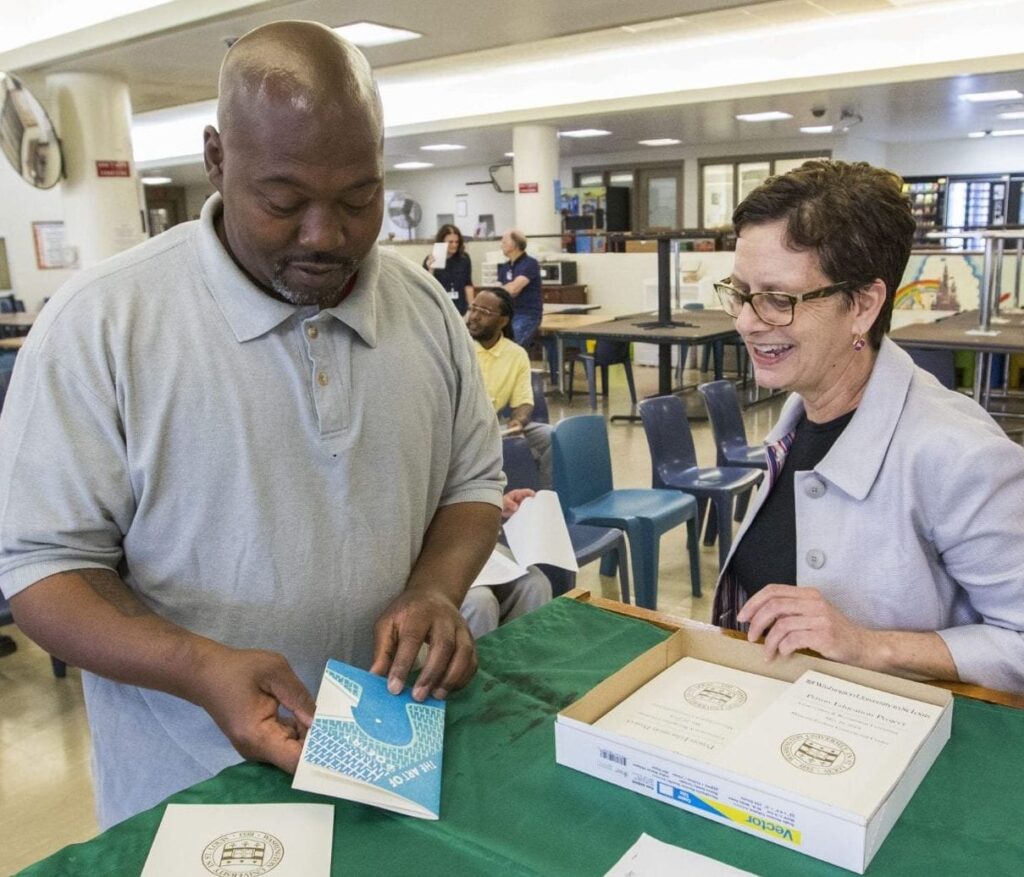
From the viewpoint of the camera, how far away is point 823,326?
5.00ft

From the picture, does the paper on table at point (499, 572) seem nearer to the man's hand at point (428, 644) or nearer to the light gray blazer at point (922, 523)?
the light gray blazer at point (922, 523)

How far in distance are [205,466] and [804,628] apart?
30.4 inches

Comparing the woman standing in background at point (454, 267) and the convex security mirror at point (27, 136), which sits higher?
the convex security mirror at point (27, 136)

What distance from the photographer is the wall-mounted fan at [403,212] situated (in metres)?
17.7

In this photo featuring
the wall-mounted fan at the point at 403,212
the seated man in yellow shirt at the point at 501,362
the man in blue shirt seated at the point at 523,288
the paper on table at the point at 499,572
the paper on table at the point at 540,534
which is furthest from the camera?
the wall-mounted fan at the point at 403,212

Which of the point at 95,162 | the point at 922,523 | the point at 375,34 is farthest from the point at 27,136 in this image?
the point at 922,523

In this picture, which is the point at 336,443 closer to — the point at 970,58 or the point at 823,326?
the point at 823,326

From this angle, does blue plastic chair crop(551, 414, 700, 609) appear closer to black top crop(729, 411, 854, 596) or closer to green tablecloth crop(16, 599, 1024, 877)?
black top crop(729, 411, 854, 596)

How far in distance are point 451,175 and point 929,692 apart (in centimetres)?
1855

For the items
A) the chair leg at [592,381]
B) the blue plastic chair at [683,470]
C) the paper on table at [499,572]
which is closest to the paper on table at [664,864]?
the paper on table at [499,572]

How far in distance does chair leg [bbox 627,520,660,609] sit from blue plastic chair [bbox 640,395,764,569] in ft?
1.49

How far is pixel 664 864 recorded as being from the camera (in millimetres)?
892

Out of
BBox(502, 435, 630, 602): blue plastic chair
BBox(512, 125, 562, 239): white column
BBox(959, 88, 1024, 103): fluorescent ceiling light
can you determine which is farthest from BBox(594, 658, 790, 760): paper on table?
BBox(512, 125, 562, 239): white column

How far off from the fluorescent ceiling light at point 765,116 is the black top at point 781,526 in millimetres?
10865
